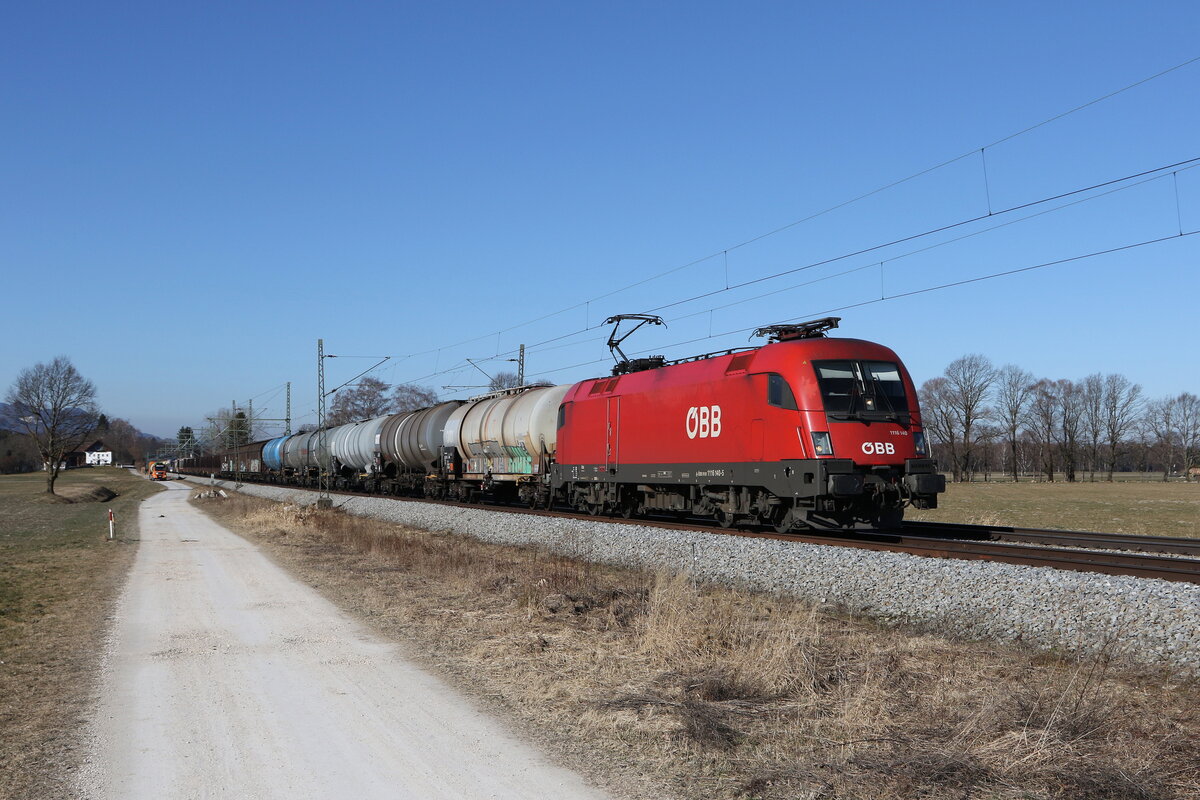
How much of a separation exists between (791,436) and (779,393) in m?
0.87

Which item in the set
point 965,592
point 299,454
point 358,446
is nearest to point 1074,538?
point 965,592

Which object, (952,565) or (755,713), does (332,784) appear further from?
(952,565)

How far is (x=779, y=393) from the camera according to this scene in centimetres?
1634

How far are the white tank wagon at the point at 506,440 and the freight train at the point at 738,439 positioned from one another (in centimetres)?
7

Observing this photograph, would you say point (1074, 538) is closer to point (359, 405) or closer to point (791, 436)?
point (791, 436)

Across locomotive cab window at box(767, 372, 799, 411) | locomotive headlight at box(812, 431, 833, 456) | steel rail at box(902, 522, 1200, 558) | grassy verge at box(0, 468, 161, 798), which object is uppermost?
locomotive cab window at box(767, 372, 799, 411)

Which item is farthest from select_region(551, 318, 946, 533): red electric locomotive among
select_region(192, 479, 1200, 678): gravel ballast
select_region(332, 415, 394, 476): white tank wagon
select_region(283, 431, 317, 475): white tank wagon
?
select_region(283, 431, 317, 475): white tank wagon

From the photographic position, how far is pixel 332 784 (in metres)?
5.61

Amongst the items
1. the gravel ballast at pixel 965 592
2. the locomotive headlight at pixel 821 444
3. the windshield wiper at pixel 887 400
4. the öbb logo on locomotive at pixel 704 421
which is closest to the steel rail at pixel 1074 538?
the windshield wiper at pixel 887 400

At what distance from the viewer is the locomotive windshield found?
1588 cm

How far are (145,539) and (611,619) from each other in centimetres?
2105

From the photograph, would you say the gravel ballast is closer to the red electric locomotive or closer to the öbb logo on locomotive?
the red electric locomotive

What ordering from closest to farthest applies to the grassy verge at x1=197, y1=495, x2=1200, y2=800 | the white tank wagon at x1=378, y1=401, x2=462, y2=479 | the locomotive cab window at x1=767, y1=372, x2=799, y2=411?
the grassy verge at x1=197, y1=495, x2=1200, y2=800 < the locomotive cab window at x1=767, y1=372, x2=799, y2=411 < the white tank wagon at x1=378, y1=401, x2=462, y2=479

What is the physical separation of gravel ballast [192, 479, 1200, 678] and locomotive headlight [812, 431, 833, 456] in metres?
2.05
